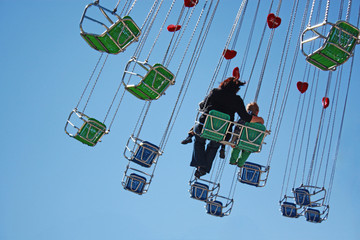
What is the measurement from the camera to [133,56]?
10.8 metres

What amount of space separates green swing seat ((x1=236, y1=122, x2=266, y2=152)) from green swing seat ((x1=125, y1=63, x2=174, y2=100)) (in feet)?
5.74

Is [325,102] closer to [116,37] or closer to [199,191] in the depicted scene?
[199,191]

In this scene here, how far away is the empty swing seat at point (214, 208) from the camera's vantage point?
46.3ft

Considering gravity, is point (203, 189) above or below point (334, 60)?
below

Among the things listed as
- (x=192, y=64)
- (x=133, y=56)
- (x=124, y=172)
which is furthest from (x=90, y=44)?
(x=124, y=172)

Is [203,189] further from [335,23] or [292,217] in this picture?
[335,23]

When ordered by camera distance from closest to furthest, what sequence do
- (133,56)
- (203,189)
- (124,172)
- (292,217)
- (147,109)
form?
(133,56)
(147,109)
(124,172)
(203,189)
(292,217)

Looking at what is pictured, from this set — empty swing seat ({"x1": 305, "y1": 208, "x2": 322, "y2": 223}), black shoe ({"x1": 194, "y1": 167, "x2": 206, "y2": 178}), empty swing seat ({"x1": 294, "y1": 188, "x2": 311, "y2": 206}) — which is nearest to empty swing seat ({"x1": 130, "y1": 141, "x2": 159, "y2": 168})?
black shoe ({"x1": 194, "y1": 167, "x2": 206, "y2": 178})

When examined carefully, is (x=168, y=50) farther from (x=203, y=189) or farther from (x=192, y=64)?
(x=203, y=189)

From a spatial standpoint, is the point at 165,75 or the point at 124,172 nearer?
the point at 165,75

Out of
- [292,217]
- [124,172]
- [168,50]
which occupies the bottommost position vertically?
[124,172]

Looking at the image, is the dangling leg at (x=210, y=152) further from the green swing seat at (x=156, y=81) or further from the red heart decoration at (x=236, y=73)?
the red heart decoration at (x=236, y=73)

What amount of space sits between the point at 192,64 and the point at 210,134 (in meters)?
2.47

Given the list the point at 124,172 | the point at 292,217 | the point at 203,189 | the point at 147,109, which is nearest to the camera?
the point at 147,109
